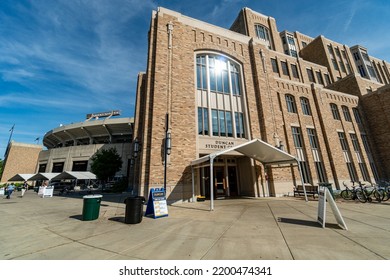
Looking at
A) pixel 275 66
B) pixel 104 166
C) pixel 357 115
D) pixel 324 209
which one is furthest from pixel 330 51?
pixel 104 166

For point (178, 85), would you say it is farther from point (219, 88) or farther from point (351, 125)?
point (351, 125)

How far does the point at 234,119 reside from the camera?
574 inches

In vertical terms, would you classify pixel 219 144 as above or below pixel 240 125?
below

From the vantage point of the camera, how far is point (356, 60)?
1325 inches

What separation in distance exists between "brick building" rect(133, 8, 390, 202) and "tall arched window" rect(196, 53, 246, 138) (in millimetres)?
96

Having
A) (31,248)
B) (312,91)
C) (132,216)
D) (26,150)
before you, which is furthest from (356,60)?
(26,150)

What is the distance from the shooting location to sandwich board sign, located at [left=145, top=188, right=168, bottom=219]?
23.7 ft

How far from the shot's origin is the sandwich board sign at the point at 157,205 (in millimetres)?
7211

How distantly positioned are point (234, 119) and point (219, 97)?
2.47 metres

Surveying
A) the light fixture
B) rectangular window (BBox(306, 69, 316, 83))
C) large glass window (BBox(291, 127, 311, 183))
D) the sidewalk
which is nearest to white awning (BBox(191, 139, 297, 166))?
the light fixture

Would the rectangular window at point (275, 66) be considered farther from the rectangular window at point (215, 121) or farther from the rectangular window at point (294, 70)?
the rectangular window at point (215, 121)

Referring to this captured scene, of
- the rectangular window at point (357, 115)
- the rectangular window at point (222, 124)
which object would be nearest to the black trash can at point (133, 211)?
the rectangular window at point (222, 124)

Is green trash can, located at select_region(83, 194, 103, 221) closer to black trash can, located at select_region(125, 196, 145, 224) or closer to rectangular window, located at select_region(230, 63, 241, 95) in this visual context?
black trash can, located at select_region(125, 196, 145, 224)

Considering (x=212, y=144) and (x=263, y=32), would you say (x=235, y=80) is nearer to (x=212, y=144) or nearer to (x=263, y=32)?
(x=212, y=144)
